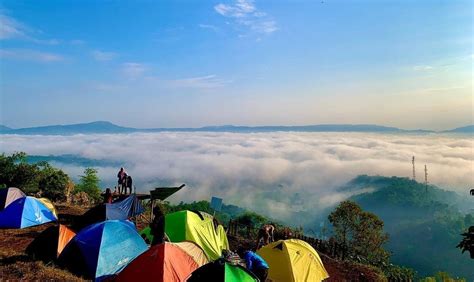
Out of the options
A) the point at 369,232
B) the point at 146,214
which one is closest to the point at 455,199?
the point at 369,232

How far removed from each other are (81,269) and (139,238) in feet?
5.62

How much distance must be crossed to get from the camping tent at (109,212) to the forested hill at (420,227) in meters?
66.0

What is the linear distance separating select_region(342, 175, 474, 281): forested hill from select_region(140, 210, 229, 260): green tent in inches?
2561

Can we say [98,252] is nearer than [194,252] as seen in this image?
No

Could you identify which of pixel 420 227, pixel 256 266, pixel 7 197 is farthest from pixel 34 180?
pixel 420 227

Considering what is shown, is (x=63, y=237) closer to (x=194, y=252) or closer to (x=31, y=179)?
(x=194, y=252)

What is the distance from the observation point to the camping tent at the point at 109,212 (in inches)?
497

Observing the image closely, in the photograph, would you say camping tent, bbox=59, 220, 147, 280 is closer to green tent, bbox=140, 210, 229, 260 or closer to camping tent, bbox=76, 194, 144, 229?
green tent, bbox=140, 210, 229, 260

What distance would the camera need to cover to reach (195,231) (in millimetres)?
11719

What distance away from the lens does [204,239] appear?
11820mm

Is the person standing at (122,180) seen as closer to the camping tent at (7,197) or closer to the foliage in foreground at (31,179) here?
the foliage in foreground at (31,179)

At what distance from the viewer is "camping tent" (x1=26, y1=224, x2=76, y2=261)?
9812 mm

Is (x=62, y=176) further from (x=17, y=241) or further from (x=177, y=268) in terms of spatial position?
(x=177, y=268)

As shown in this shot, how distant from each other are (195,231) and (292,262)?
336 cm
